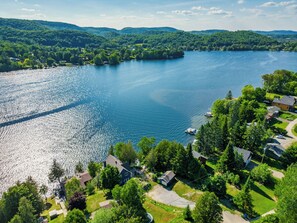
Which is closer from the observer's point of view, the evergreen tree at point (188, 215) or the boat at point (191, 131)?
the evergreen tree at point (188, 215)

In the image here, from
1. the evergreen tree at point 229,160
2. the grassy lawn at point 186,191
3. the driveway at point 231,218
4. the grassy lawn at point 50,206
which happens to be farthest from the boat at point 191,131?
the grassy lawn at point 50,206

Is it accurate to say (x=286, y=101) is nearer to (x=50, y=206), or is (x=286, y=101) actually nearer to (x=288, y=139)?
(x=288, y=139)

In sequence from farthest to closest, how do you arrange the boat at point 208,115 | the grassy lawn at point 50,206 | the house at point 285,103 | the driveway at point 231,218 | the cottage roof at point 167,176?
the boat at point 208,115 < the house at point 285,103 < the cottage roof at point 167,176 < the grassy lawn at point 50,206 < the driveway at point 231,218

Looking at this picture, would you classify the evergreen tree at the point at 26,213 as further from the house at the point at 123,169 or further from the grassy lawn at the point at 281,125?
the grassy lawn at the point at 281,125

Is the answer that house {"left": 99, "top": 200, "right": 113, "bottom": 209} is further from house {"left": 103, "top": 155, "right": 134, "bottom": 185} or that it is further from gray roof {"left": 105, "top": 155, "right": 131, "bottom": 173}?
gray roof {"left": 105, "top": 155, "right": 131, "bottom": 173}

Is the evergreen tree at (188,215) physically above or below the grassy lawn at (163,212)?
above

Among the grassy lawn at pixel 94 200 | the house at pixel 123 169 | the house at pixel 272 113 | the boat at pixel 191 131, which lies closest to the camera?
the grassy lawn at pixel 94 200

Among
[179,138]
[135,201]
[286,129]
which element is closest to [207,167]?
[179,138]
